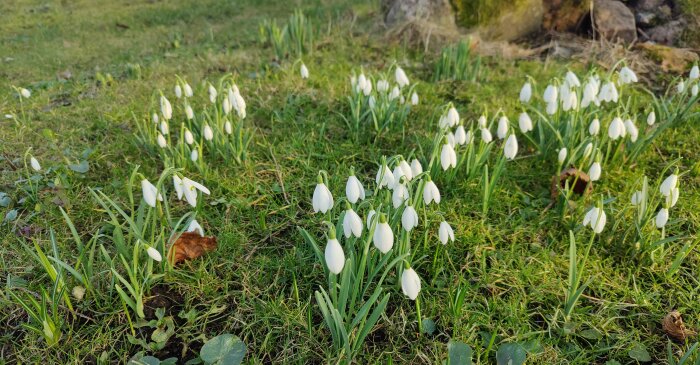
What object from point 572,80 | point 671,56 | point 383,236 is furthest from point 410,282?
point 671,56

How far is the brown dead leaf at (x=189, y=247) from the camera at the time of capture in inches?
78.4

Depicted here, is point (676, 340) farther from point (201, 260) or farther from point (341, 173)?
point (201, 260)

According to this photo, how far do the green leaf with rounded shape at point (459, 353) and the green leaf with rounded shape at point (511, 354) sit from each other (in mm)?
122

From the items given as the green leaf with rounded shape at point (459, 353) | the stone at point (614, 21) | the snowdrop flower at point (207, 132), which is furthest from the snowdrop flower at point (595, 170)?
the stone at point (614, 21)

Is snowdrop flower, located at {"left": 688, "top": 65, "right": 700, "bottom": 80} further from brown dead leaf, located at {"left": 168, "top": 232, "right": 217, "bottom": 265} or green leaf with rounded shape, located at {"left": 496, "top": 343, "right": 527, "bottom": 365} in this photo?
brown dead leaf, located at {"left": 168, "top": 232, "right": 217, "bottom": 265}

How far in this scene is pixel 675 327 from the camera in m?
1.74

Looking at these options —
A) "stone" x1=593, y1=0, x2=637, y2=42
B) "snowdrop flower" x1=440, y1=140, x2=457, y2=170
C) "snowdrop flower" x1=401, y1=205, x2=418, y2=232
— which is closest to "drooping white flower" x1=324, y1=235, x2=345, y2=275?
"snowdrop flower" x1=401, y1=205, x2=418, y2=232

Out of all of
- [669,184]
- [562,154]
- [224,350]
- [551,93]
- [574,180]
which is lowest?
[224,350]

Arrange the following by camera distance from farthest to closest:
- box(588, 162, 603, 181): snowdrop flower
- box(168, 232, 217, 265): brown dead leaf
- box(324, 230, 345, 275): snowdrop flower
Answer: box(588, 162, 603, 181): snowdrop flower → box(168, 232, 217, 265): brown dead leaf → box(324, 230, 345, 275): snowdrop flower

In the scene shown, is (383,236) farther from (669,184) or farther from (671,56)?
(671,56)

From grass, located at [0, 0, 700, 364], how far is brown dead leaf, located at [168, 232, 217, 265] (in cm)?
5

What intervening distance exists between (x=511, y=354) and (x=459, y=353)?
178 millimetres

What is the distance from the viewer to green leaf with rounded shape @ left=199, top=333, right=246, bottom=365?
5.29 ft

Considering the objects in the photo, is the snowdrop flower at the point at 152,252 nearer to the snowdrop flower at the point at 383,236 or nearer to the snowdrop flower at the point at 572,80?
the snowdrop flower at the point at 383,236
